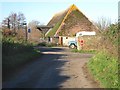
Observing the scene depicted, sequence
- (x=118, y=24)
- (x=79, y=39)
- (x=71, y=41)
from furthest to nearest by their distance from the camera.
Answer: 1. (x=71, y=41)
2. (x=79, y=39)
3. (x=118, y=24)

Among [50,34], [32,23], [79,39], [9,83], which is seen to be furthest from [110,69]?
Answer: [32,23]

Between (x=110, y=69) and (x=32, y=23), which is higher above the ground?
(x=32, y=23)

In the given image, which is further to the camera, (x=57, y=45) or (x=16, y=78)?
(x=57, y=45)

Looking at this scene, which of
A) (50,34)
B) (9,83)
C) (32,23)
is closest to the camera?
(9,83)

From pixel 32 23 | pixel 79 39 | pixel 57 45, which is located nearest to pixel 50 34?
pixel 57 45

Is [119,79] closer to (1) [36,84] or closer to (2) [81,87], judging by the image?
(2) [81,87]

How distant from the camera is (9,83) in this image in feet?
45.7

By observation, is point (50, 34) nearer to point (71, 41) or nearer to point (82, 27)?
point (82, 27)

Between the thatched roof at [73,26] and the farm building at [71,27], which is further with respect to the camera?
the thatched roof at [73,26]

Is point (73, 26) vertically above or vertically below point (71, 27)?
above

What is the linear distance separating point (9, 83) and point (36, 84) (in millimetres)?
1221

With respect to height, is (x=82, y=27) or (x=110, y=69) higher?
(x=82, y=27)

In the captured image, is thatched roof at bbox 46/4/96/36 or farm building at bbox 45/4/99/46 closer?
farm building at bbox 45/4/99/46

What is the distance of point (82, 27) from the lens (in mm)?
62469
